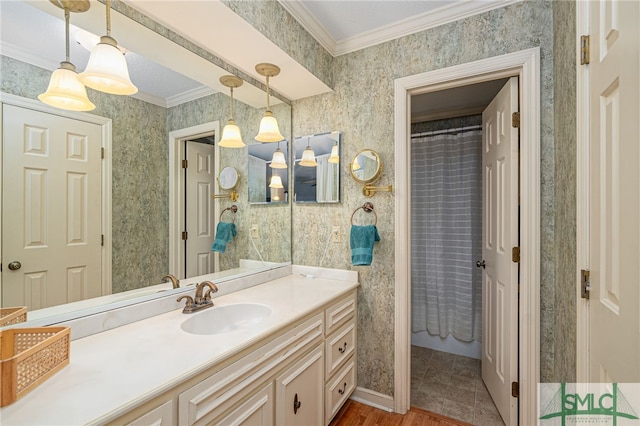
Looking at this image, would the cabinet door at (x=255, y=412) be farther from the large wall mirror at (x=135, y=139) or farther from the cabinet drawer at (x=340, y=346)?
the large wall mirror at (x=135, y=139)

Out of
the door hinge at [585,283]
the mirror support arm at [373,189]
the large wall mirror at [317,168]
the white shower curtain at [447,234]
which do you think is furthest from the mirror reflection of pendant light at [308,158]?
the door hinge at [585,283]

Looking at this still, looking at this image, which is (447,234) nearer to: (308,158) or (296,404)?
(308,158)

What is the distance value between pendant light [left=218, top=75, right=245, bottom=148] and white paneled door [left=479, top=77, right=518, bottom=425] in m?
1.67

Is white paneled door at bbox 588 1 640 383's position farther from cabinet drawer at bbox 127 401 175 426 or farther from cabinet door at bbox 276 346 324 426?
cabinet drawer at bbox 127 401 175 426

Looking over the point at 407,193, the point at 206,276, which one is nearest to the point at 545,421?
the point at 407,193

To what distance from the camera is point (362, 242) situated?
1.87 meters

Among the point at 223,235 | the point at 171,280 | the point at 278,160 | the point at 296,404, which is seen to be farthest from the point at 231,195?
the point at 296,404

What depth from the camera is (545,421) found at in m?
1.53

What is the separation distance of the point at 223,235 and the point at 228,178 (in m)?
0.37

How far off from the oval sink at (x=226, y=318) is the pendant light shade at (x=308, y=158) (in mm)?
1125

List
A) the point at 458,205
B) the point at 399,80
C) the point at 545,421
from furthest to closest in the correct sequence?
the point at 458,205
the point at 399,80
the point at 545,421

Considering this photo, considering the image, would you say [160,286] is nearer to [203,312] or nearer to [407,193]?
[203,312]

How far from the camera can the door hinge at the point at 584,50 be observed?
1.07m

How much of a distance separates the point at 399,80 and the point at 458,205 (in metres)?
1.41
